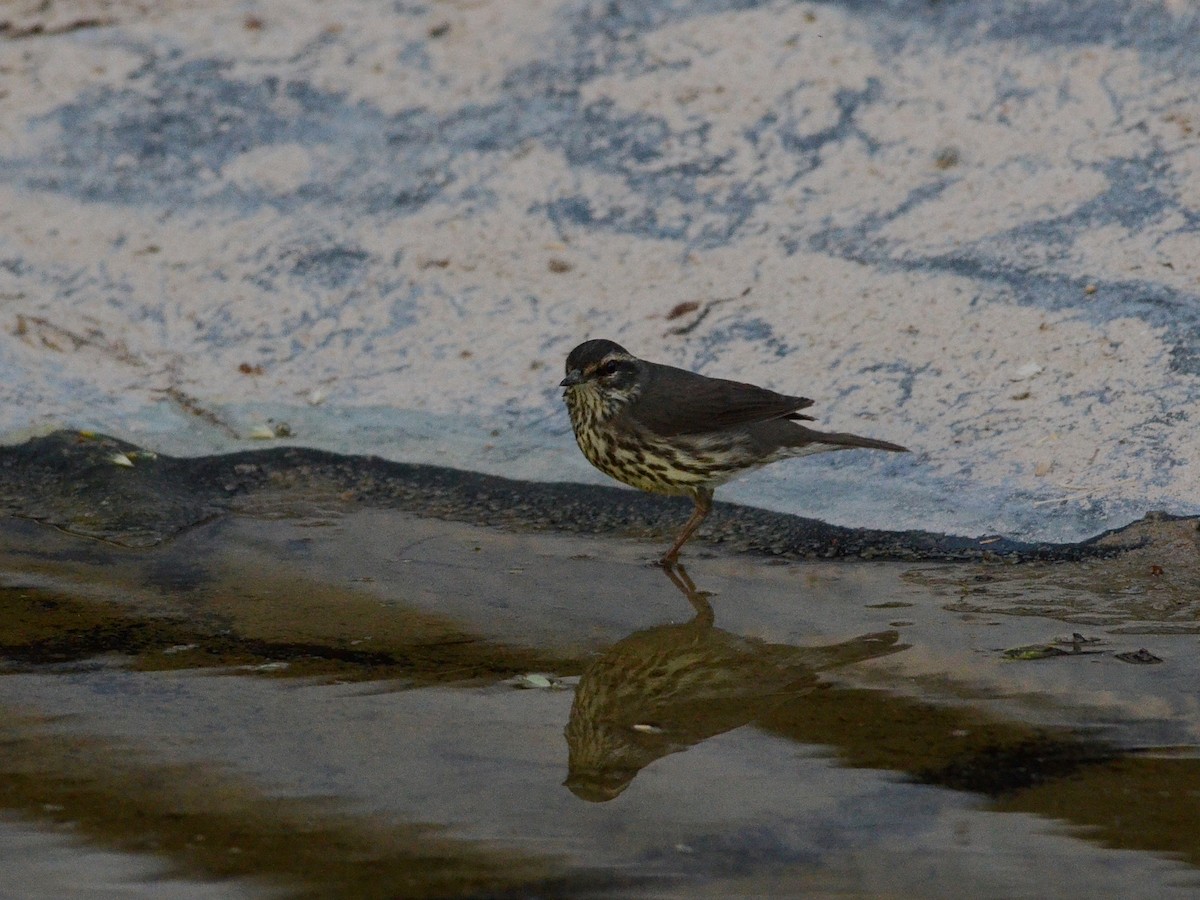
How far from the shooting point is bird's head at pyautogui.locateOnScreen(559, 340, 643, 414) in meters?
6.12

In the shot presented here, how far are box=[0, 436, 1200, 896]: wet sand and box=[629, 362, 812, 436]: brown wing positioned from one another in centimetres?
45

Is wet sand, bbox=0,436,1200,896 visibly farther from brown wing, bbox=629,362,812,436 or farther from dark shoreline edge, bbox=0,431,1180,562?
brown wing, bbox=629,362,812,436

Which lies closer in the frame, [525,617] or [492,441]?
[525,617]

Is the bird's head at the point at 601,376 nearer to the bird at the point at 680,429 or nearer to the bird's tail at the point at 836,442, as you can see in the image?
the bird at the point at 680,429

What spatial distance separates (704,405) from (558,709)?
1.86m

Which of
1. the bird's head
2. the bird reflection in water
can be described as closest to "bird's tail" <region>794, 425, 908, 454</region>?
the bird's head

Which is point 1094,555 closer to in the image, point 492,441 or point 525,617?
point 525,617

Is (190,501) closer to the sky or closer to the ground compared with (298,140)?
closer to the ground

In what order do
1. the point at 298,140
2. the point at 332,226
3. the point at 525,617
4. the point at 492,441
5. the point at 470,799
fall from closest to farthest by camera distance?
1. the point at 470,799
2. the point at 525,617
3. the point at 492,441
4. the point at 332,226
5. the point at 298,140

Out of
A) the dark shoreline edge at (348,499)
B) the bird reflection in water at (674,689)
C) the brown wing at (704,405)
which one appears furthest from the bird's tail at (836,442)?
the bird reflection in water at (674,689)

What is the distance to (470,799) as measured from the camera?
4062 mm

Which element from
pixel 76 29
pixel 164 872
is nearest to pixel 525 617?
pixel 164 872

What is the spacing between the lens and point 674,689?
190 inches

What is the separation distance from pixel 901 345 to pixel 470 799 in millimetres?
3326
